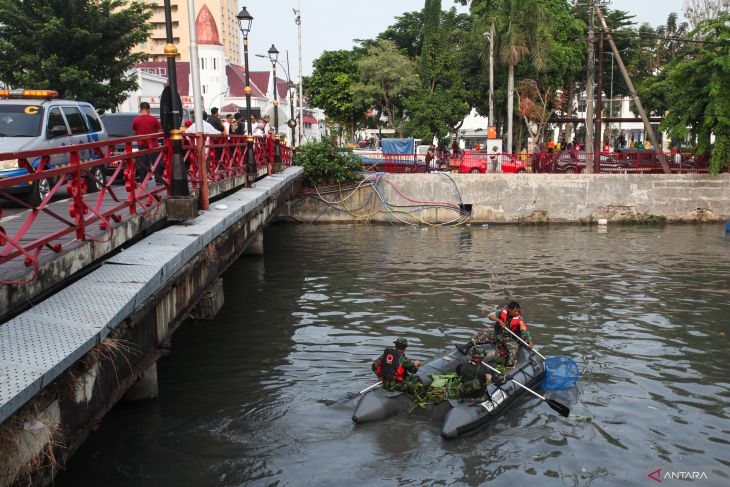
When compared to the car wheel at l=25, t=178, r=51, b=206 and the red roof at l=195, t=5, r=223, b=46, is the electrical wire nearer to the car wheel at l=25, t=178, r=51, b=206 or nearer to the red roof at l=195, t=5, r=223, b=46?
the car wheel at l=25, t=178, r=51, b=206

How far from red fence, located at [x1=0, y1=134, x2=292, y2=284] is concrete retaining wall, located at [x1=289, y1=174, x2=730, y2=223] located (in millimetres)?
14974

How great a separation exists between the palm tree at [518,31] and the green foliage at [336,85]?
83.1 feet

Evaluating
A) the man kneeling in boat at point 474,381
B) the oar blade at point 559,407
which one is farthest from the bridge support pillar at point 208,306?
the oar blade at point 559,407

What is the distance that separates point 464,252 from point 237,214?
497 inches

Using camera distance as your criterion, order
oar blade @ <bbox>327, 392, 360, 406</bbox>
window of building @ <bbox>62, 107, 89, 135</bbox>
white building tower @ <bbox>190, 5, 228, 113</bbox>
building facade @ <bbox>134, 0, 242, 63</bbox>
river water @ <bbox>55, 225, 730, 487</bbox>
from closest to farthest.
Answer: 1. river water @ <bbox>55, 225, 730, 487</bbox>
2. oar blade @ <bbox>327, 392, 360, 406</bbox>
3. window of building @ <bbox>62, 107, 89, 135</bbox>
4. white building tower @ <bbox>190, 5, 228, 113</bbox>
5. building facade @ <bbox>134, 0, 242, 63</bbox>

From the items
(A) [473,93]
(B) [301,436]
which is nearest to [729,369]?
(B) [301,436]

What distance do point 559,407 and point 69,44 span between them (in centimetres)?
2358

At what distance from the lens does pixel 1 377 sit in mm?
5113

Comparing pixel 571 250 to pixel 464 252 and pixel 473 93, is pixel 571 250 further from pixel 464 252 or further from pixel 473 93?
pixel 473 93

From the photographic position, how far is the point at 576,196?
31828 mm

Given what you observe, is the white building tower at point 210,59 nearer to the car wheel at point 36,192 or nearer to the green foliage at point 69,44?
the green foliage at point 69,44

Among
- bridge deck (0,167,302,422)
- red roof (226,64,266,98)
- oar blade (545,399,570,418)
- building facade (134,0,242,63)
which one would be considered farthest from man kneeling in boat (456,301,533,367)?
building facade (134,0,242,63)

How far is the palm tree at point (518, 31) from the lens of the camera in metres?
40.8

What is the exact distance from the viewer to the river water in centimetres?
855
